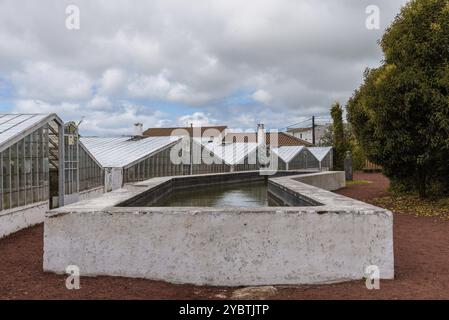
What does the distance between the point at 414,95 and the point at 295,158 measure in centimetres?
2053

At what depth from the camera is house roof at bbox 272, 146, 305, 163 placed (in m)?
30.8

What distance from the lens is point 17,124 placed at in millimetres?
10977

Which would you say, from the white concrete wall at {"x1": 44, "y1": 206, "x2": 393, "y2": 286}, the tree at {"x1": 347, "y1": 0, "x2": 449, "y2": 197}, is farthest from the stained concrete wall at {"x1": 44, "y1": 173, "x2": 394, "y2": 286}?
the tree at {"x1": 347, "y1": 0, "x2": 449, "y2": 197}

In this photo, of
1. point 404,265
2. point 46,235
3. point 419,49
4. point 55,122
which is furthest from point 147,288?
point 419,49

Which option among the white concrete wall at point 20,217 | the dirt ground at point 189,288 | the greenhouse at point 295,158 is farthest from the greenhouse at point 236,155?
the dirt ground at point 189,288

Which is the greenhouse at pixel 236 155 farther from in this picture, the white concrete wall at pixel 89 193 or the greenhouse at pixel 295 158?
the white concrete wall at pixel 89 193

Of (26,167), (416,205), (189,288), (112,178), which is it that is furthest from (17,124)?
(416,205)

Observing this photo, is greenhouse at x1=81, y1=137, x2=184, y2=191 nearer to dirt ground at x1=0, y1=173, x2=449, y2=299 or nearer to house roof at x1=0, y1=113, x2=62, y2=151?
house roof at x1=0, y1=113, x2=62, y2=151

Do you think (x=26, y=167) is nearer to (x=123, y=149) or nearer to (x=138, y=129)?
(x=123, y=149)

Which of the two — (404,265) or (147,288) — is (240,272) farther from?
(404,265)

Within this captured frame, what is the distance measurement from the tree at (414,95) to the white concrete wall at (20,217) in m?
9.65

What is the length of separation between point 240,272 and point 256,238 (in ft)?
1.62
